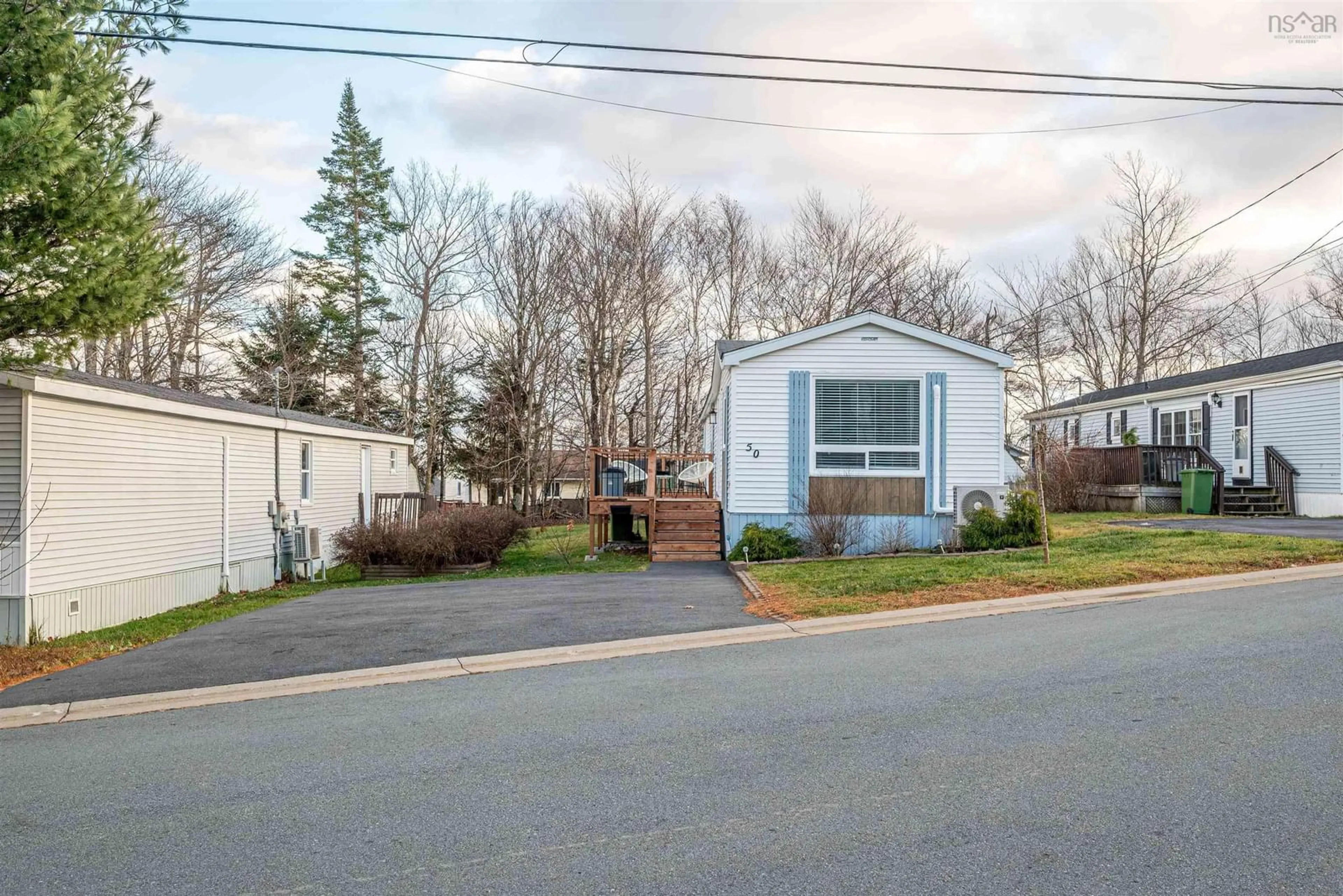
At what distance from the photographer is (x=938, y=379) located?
15812mm

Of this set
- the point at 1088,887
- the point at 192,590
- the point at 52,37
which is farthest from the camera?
the point at 192,590

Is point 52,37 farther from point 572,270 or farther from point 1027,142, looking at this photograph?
point 572,270

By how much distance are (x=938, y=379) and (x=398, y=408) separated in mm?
23151

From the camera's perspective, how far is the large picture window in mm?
15852

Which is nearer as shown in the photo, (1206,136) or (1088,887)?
(1088,887)

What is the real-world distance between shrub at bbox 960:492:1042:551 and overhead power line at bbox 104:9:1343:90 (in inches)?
268

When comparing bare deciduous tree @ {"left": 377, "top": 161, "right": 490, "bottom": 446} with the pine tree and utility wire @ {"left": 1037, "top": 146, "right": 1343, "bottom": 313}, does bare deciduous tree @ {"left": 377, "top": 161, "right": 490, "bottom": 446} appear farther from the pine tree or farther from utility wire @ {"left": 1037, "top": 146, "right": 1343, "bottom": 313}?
utility wire @ {"left": 1037, "top": 146, "right": 1343, "bottom": 313}

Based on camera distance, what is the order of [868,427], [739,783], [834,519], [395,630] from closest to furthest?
[739,783] < [395,630] < [834,519] < [868,427]

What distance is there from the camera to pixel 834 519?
599 inches

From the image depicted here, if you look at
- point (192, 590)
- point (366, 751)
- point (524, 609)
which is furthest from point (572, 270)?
point (366, 751)

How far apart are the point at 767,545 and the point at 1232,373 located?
51.8 ft

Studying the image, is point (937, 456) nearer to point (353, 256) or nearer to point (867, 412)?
point (867, 412)

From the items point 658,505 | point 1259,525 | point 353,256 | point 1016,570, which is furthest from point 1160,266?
point 353,256

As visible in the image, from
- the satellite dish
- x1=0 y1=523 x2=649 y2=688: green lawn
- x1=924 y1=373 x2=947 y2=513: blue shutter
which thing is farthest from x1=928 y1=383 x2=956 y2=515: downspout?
x1=0 y1=523 x2=649 y2=688: green lawn
